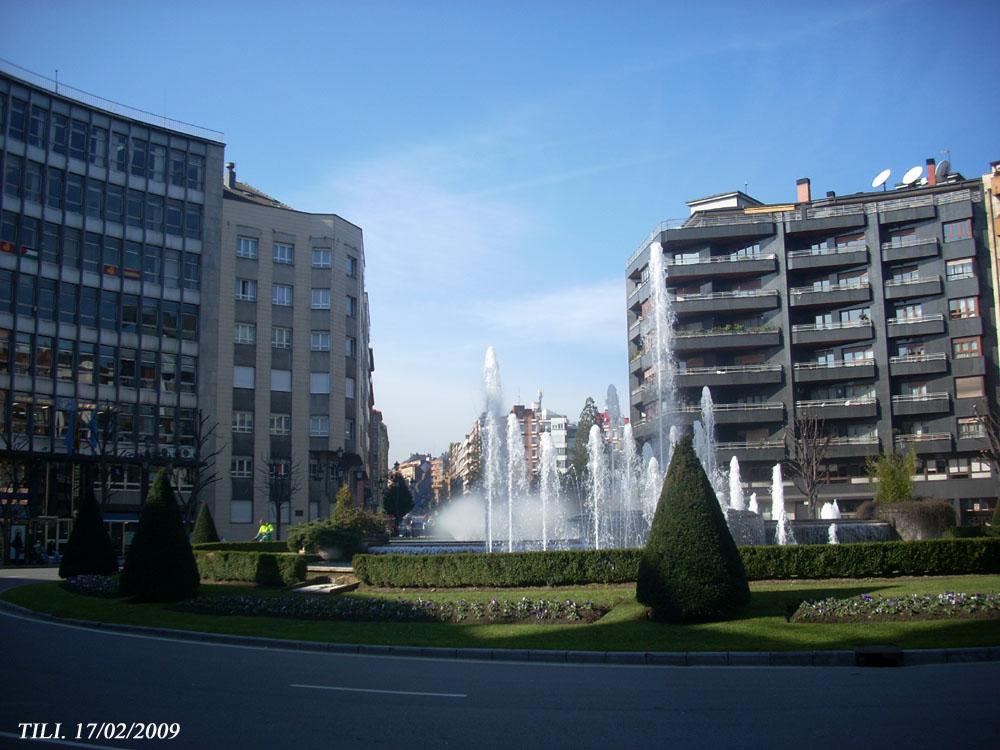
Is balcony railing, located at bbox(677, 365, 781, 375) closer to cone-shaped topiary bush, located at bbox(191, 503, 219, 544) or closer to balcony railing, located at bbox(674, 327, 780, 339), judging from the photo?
balcony railing, located at bbox(674, 327, 780, 339)

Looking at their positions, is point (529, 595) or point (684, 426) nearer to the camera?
point (529, 595)

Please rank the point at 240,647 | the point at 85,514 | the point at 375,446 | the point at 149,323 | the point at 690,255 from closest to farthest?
the point at 240,647, the point at 85,514, the point at 149,323, the point at 690,255, the point at 375,446

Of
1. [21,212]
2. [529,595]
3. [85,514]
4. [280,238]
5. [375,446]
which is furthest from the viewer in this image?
[375,446]

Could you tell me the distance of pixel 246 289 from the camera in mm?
59531

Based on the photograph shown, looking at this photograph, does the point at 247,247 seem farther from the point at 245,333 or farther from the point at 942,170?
the point at 942,170

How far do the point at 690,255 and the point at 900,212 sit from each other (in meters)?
14.8

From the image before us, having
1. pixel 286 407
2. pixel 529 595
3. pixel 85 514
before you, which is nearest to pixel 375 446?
pixel 286 407

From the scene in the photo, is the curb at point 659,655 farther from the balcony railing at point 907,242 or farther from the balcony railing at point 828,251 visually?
the balcony railing at point 907,242

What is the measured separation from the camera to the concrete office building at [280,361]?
5769 centimetres

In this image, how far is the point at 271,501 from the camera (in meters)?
57.5

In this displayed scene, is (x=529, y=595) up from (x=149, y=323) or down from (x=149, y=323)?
down

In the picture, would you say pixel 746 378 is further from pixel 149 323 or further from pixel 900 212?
pixel 149 323

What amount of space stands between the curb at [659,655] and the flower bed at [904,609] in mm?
2288

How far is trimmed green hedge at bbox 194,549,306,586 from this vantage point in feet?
84.6
